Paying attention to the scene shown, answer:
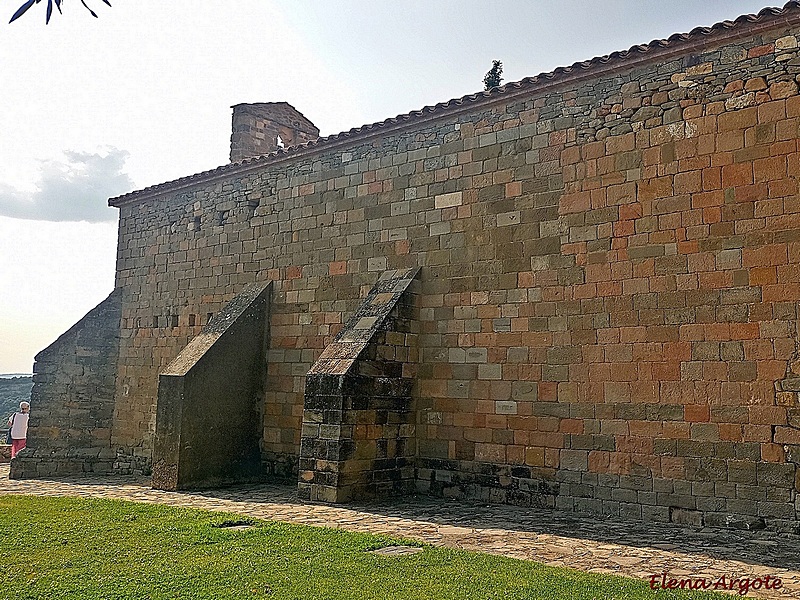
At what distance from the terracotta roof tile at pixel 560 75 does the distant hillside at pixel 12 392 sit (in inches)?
1036

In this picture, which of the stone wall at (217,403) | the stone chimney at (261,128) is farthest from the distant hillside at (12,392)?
the stone wall at (217,403)

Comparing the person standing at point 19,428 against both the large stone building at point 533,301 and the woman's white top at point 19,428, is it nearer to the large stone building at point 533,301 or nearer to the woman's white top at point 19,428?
the woman's white top at point 19,428

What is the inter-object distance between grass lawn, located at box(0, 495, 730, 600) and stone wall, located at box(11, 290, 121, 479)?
5936 mm

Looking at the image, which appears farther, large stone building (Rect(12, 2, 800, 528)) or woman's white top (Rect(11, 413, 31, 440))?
woman's white top (Rect(11, 413, 31, 440))

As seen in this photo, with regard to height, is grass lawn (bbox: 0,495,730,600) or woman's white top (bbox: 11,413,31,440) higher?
woman's white top (bbox: 11,413,31,440)

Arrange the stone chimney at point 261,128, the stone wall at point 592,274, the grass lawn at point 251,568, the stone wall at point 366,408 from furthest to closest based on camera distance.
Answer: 1. the stone chimney at point 261,128
2. the stone wall at point 366,408
3. the stone wall at point 592,274
4. the grass lawn at point 251,568

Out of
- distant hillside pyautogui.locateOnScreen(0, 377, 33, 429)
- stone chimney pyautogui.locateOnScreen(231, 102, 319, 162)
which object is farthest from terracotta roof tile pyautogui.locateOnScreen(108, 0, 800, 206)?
distant hillside pyautogui.locateOnScreen(0, 377, 33, 429)

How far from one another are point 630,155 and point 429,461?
163 inches

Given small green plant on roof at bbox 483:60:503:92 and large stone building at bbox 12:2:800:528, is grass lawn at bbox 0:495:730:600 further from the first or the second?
small green plant on roof at bbox 483:60:503:92

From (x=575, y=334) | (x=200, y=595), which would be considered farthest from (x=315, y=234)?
(x=200, y=595)

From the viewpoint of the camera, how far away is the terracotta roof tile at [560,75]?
693 cm

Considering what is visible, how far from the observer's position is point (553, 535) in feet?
20.9

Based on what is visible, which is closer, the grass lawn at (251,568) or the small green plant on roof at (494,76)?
the grass lawn at (251,568)

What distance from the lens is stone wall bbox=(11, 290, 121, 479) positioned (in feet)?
40.1
